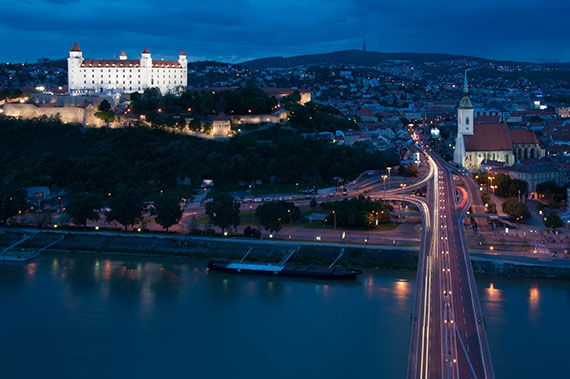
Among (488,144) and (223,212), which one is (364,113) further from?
(223,212)

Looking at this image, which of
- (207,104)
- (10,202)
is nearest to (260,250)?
(10,202)

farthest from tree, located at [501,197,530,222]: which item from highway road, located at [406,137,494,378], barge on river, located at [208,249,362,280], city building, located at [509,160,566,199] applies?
barge on river, located at [208,249,362,280]

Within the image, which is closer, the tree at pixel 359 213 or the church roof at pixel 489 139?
the tree at pixel 359 213

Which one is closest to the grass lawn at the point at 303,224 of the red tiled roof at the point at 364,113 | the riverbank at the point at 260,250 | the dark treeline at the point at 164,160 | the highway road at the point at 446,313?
the highway road at the point at 446,313

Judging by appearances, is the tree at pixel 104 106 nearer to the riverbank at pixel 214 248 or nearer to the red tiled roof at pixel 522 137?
the riverbank at pixel 214 248

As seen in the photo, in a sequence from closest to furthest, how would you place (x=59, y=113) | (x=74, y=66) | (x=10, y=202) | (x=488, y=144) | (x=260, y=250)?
(x=260, y=250) → (x=10, y=202) → (x=488, y=144) → (x=59, y=113) → (x=74, y=66)

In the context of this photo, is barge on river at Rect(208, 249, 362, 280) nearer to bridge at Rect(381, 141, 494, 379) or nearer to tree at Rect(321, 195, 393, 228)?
bridge at Rect(381, 141, 494, 379)
